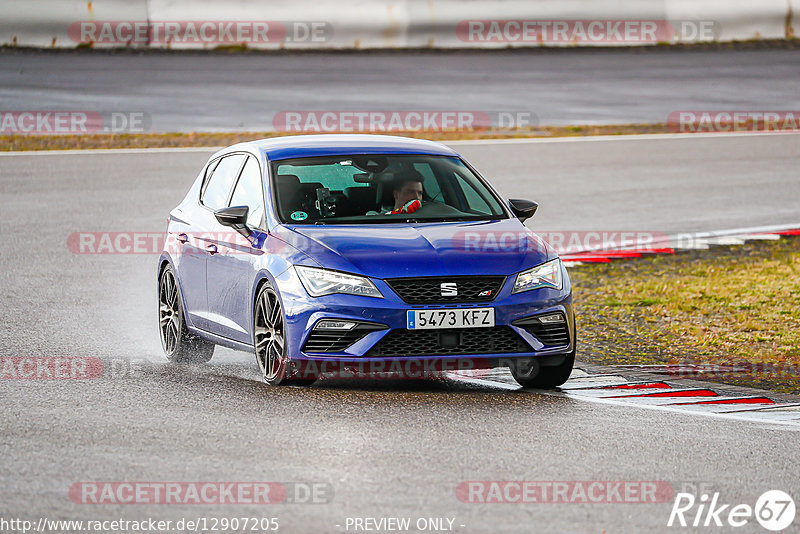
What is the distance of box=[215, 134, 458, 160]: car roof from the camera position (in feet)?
34.3

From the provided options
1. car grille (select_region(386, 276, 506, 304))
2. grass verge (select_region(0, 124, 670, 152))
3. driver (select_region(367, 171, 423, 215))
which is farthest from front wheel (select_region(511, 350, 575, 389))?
grass verge (select_region(0, 124, 670, 152))

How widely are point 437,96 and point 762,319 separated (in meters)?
15.1

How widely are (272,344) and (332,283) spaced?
70cm

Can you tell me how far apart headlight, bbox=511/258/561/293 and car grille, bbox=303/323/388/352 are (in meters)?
0.94

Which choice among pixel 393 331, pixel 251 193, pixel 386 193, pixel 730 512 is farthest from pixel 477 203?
pixel 730 512

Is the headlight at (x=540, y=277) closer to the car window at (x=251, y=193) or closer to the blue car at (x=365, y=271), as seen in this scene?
the blue car at (x=365, y=271)

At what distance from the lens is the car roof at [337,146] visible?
34.3 feet

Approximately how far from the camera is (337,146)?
10.6 meters

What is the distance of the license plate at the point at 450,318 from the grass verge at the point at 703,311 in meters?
1.96

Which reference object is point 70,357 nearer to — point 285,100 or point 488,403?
point 488,403

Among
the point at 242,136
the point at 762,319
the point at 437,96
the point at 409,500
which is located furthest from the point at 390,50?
the point at 409,500

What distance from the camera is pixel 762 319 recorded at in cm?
1223

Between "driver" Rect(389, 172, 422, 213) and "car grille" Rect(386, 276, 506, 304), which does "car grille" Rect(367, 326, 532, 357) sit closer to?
"car grille" Rect(386, 276, 506, 304)

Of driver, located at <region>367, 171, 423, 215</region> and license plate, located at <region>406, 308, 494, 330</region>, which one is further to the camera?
driver, located at <region>367, 171, 423, 215</region>
